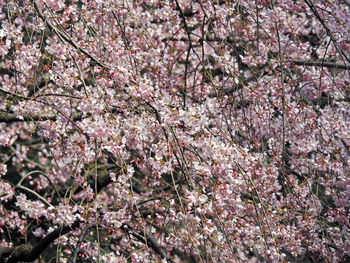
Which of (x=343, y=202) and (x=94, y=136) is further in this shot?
(x=343, y=202)

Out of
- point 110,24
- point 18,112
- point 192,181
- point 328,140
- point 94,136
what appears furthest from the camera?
point 328,140

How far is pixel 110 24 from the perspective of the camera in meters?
3.45

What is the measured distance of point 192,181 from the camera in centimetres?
258

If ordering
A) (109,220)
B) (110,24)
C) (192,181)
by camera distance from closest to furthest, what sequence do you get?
(192,181) → (109,220) → (110,24)

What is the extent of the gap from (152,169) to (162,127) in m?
0.33

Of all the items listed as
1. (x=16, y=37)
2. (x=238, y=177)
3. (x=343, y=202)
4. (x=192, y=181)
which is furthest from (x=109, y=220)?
(x=343, y=202)

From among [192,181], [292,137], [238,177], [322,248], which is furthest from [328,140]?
[192,181]

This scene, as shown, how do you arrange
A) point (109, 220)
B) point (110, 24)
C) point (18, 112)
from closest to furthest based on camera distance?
point (109, 220) < point (18, 112) < point (110, 24)

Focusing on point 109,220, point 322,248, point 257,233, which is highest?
point 109,220

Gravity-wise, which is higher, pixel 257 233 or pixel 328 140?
pixel 328 140

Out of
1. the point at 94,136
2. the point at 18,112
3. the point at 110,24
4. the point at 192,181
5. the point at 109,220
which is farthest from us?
the point at 110,24

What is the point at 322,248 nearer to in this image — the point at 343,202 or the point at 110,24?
the point at 343,202

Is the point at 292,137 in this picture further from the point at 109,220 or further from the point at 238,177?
the point at 109,220

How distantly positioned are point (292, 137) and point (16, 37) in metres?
2.23
